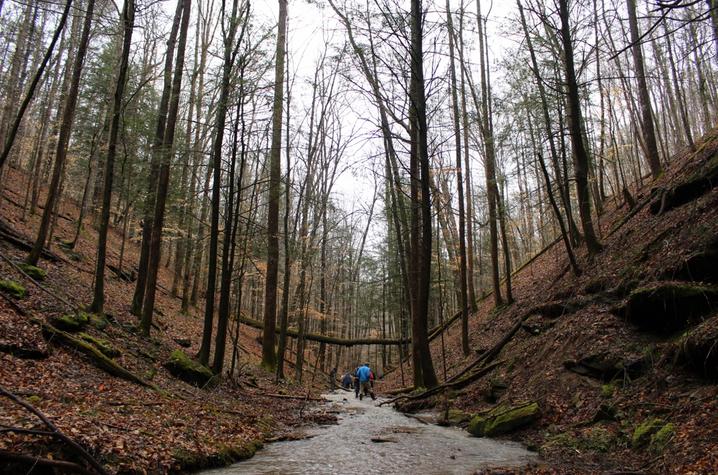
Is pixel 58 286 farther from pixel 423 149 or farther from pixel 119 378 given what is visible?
pixel 423 149

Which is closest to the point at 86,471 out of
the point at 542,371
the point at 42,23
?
the point at 542,371

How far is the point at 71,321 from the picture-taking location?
340 inches

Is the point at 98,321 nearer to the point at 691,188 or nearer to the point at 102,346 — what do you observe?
the point at 102,346

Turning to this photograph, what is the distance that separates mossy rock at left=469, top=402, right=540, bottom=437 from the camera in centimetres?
774

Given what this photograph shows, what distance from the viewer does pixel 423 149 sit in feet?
38.7

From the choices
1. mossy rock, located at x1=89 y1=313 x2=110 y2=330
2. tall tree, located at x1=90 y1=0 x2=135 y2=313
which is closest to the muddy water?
mossy rock, located at x1=89 y1=313 x2=110 y2=330

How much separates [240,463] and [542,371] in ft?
21.8

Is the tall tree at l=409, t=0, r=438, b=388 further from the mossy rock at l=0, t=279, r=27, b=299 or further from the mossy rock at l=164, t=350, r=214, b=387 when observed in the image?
the mossy rock at l=0, t=279, r=27, b=299

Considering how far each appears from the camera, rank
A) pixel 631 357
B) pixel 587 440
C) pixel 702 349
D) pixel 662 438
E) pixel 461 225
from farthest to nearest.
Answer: pixel 461 225, pixel 631 357, pixel 587 440, pixel 702 349, pixel 662 438

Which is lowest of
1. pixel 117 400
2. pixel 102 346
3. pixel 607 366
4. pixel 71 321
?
pixel 117 400

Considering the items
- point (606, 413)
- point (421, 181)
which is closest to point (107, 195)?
point (421, 181)

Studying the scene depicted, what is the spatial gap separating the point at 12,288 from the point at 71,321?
4.53ft

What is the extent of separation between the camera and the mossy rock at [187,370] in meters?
10.1

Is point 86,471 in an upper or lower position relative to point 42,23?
lower
